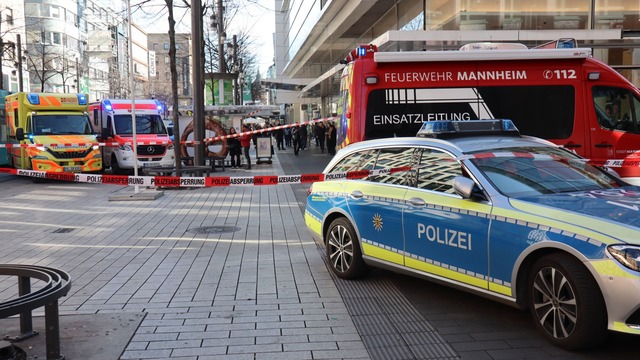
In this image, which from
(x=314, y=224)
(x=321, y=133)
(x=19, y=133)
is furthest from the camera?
(x=321, y=133)

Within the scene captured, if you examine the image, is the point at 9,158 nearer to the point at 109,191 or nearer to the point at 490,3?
the point at 109,191

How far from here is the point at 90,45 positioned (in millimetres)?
89750

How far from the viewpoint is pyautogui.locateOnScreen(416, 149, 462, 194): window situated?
5422 mm

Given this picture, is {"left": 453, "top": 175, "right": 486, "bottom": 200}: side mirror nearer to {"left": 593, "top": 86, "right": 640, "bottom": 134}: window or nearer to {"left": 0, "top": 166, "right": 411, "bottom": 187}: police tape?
{"left": 0, "top": 166, "right": 411, "bottom": 187}: police tape

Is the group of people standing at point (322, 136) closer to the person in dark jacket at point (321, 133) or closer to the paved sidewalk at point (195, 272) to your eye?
the person in dark jacket at point (321, 133)

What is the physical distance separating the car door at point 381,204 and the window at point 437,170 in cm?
20

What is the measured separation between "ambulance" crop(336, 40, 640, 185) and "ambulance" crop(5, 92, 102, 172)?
11.6 meters

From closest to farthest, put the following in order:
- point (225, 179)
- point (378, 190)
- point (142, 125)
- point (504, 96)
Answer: point (378, 190)
point (504, 96)
point (225, 179)
point (142, 125)

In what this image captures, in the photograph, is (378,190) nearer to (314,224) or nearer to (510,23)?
(314,224)

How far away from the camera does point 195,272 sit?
7.15 meters

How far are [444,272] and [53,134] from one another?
665 inches

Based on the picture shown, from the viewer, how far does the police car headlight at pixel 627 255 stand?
384 cm

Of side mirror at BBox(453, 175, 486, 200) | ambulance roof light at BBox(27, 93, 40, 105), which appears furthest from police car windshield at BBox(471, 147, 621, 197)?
ambulance roof light at BBox(27, 93, 40, 105)

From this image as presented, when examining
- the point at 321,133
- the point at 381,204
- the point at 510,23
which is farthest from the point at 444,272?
the point at 321,133
